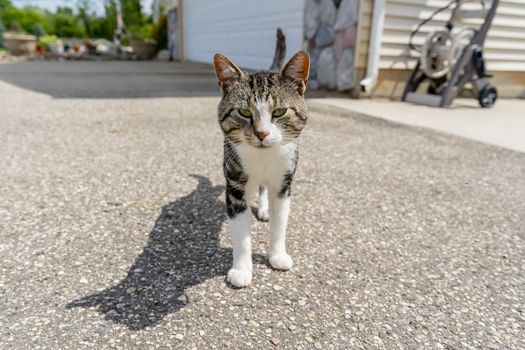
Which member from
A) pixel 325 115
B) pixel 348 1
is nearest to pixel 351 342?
pixel 325 115

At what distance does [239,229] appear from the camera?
1.99 meters

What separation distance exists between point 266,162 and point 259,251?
71 cm

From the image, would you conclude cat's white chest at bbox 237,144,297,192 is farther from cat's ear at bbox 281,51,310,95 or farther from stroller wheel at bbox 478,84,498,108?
stroller wheel at bbox 478,84,498,108

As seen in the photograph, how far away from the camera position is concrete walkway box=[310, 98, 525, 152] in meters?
5.18

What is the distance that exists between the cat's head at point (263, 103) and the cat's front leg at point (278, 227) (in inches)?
14.2

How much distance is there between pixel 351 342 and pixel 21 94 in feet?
26.7

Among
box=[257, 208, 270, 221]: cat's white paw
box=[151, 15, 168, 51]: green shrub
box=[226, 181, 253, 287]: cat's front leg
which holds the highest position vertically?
box=[151, 15, 168, 51]: green shrub

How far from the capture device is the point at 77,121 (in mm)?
5441

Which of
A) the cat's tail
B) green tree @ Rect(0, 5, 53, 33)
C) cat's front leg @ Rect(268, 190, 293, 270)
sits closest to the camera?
cat's front leg @ Rect(268, 190, 293, 270)

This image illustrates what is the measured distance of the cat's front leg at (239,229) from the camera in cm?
199

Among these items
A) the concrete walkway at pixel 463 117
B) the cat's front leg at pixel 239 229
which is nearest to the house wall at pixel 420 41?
the concrete walkway at pixel 463 117

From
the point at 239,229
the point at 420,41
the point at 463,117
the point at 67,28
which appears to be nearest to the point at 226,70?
the point at 239,229

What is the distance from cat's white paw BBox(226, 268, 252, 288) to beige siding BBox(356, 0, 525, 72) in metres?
6.11

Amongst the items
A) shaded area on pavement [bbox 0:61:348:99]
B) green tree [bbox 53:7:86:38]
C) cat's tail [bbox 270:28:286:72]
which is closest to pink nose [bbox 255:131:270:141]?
cat's tail [bbox 270:28:286:72]
